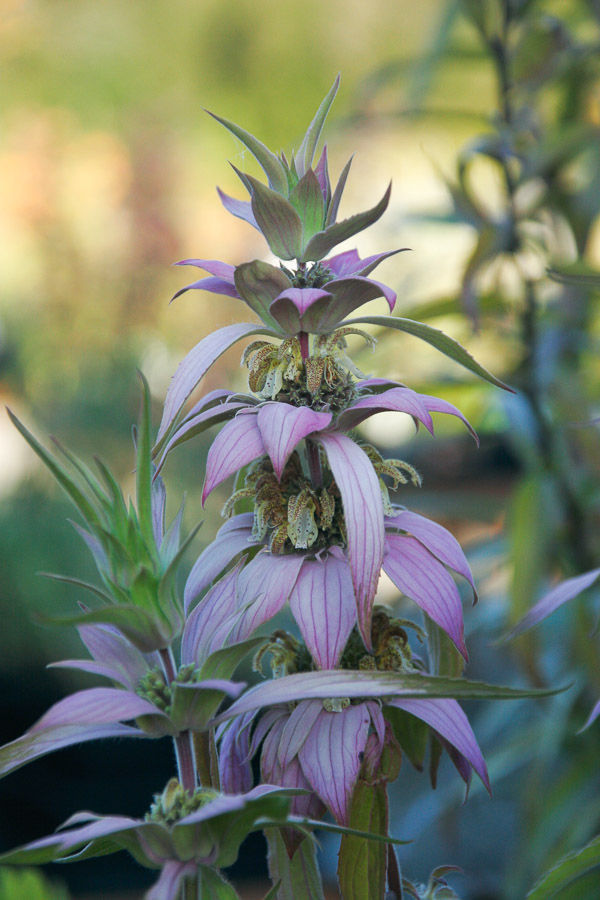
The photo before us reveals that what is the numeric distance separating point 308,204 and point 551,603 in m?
0.18

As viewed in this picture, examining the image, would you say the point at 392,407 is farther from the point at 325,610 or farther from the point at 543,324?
the point at 543,324

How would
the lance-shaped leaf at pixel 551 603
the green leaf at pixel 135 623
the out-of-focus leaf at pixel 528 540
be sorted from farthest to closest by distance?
1. the out-of-focus leaf at pixel 528 540
2. the lance-shaped leaf at pixel 551 603
3. the green leaf at pixel 135 623

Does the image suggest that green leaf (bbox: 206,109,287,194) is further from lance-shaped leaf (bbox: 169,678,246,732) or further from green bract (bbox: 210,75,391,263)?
lance-shaped leaf (bbox: 169,678,246,732)

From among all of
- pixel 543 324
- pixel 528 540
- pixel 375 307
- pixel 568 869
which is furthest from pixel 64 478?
pixel 375 307

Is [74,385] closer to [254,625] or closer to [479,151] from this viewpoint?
[479,151]

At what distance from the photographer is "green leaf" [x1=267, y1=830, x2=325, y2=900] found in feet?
0.89

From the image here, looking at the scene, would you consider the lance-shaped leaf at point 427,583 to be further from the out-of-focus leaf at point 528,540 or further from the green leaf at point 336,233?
the out-of-focus leaf at point 528,540

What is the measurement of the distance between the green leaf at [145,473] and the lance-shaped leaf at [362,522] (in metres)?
0.05

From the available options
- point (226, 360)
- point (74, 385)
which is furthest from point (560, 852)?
point (226, 360)

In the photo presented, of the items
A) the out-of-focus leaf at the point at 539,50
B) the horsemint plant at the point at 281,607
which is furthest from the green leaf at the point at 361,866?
the out-of-focus leaf at the point at 539,50

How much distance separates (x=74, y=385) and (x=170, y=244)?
90 cm

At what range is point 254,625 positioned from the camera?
24 centimetres

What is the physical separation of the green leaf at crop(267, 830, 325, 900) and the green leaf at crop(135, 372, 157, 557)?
0.39ft

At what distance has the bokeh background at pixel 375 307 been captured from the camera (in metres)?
0.74
